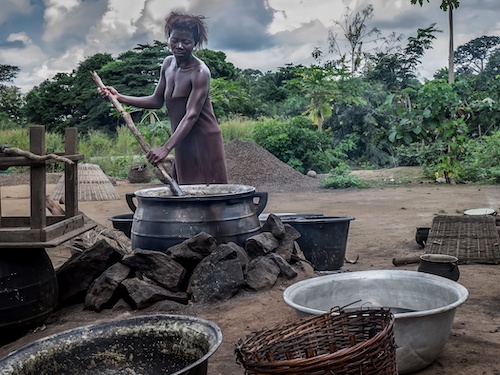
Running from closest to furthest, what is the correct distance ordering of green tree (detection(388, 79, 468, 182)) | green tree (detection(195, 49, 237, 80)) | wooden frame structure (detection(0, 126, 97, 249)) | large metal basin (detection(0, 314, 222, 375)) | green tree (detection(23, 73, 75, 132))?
large metal basin (detection(0, 314, 222, 375)) < wooden frame structure (detection(0, 126, 97, 249)) < green tree (detection(388, 79, 468, 182)) < green tree (detection(195, 49, 237, 80)) < green tree (detection(23, 73, 75, 132))

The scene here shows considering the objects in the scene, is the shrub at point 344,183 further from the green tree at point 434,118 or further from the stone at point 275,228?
the stone at point 275,228

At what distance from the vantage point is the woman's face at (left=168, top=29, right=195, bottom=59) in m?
4.11

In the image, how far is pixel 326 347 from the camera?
6.73ft

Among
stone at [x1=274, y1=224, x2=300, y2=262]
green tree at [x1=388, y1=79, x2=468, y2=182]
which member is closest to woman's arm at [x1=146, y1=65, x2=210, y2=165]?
stone at [x1=274, y1=224, x2=300, y2=262]

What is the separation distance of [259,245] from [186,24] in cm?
169

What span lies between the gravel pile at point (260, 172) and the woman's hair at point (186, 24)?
869cm

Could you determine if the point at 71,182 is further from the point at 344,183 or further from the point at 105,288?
the point at 344,183

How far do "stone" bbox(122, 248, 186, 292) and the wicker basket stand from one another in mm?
1692

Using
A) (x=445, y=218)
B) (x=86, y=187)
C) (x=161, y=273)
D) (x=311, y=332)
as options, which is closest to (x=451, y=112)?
(x=445, y=218)

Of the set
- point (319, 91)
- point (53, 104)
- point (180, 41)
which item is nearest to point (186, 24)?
point (180, 41)

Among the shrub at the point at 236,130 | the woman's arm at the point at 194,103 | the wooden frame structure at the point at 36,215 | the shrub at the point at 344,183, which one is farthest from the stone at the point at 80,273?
the shrub at the point at 236,130

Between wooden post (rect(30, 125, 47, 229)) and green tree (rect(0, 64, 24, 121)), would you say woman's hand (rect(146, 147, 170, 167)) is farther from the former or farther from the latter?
green tree (rect(0, 64, 24, 121))

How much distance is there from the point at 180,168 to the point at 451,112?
785 centimetres

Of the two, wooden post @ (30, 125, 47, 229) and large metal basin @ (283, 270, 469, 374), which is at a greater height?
wooden post @ (30, 125, 47, 229)
